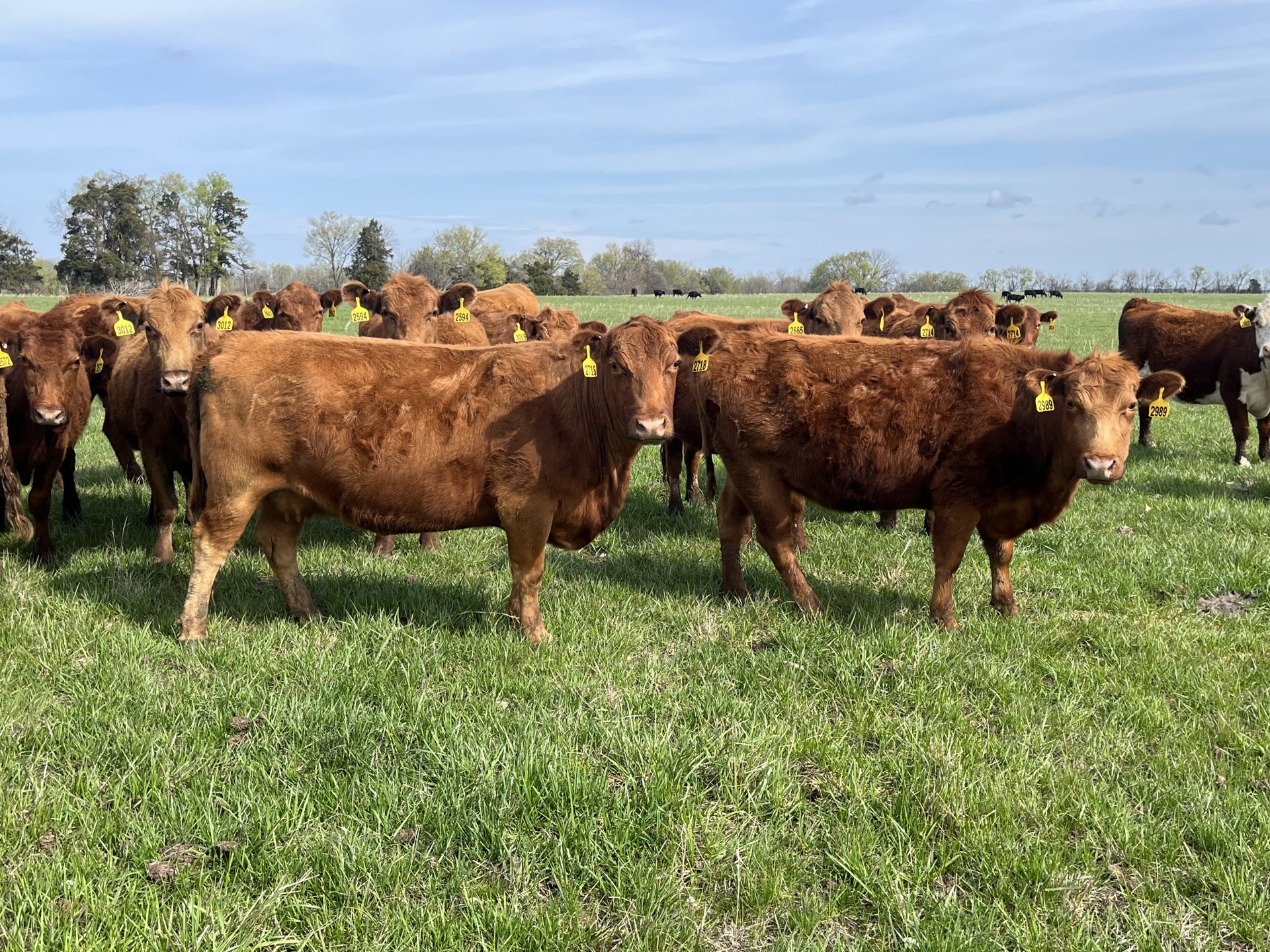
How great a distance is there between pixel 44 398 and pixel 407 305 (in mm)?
3768

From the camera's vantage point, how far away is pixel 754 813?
3.78 meters

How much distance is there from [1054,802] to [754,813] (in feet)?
4.22

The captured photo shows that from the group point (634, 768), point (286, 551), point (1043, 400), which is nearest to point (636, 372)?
point (634, 768)

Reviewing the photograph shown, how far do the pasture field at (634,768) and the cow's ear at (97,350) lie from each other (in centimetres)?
233

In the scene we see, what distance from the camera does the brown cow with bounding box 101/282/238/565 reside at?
7453mm

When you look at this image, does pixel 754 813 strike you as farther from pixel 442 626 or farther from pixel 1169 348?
pixel 1169 348

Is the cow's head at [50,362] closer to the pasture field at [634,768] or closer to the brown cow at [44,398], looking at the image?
the brown cow at [44,398]

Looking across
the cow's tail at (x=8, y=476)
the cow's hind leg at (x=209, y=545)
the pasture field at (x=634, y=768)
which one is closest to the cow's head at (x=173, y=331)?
the cow's tail at (x=8, y=476)

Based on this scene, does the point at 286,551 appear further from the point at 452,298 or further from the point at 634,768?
the point at 452,298

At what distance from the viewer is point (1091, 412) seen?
5488 mm

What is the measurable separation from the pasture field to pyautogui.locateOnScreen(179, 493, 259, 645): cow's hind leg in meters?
0.18

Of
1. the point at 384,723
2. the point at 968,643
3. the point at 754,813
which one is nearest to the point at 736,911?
the point at 754,813

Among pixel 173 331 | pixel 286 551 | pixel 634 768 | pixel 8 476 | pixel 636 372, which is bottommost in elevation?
pixel 634 768

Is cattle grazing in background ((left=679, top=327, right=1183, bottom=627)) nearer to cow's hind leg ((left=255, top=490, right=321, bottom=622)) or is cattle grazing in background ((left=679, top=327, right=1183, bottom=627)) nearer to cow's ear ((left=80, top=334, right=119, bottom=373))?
cow's hind leg ((left=255, top=490, right=321, bottom=622))
